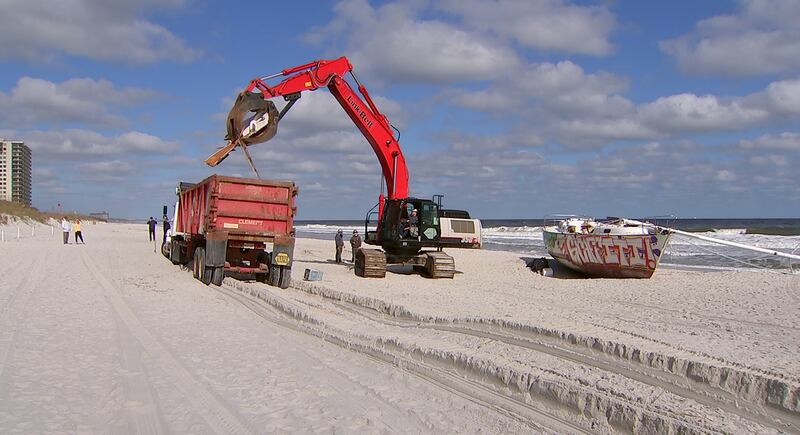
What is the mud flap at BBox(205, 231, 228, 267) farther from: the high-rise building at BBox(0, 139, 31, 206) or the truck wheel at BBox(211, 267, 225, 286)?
the high-rise building at BBox(0, 139, 31, 206)

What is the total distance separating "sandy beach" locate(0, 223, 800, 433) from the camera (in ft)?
17.9

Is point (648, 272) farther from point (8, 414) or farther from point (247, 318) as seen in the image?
point (8, 414)

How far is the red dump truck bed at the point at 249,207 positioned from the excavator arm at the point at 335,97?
1654mm

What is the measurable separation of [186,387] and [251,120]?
37.9ft

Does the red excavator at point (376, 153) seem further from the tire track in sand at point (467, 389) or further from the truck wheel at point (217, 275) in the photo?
the tire track in sand at point (467, 389)

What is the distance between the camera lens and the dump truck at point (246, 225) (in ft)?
50.3

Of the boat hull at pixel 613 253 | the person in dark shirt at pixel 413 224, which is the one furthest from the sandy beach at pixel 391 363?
the person in dark shirt at pixel 413 224

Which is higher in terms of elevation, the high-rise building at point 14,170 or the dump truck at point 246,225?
the high-rise building at point 14,170

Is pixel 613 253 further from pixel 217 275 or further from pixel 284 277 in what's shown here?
pixel 217 275

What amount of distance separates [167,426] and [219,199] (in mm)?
10730

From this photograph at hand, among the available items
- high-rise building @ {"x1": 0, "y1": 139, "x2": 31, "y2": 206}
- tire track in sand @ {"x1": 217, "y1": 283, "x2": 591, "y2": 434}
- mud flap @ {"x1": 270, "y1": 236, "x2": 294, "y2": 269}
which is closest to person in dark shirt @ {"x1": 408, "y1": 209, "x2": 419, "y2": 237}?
mud flap @ {"x1": 270, "y1": 236, "x2": 294, "y2": 269}

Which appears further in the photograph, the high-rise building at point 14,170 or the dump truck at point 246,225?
the high-rise building at point 14,170

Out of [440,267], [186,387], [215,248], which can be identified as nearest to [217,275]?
[215,248]

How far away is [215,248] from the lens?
15312 millimetres
